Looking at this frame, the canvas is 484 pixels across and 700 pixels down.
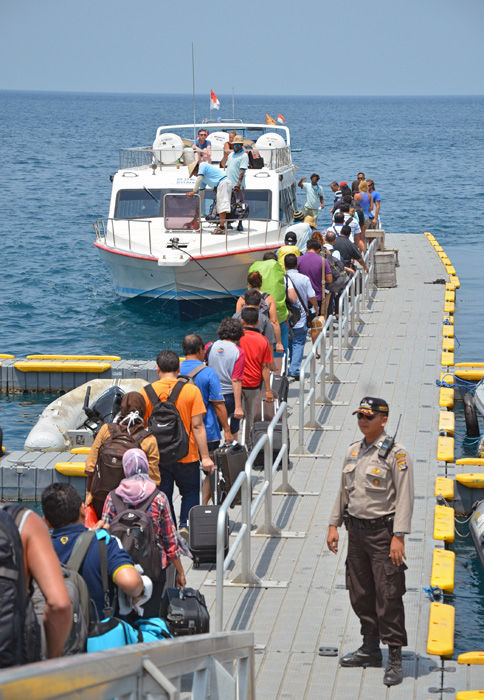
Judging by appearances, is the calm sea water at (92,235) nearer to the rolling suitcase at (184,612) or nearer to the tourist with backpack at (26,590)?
the rolling suitcase at (184,612)

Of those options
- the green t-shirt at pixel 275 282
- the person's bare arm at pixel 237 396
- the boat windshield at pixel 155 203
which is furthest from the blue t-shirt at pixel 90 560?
the boat windshield at pixel 155 203

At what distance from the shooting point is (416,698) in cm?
528

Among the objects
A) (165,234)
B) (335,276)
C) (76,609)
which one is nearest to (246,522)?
(76,609)

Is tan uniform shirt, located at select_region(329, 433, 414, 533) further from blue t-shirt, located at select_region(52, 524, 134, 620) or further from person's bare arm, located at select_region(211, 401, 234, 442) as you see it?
person's bare arm, located at select_region(211, 401, 234, 442)

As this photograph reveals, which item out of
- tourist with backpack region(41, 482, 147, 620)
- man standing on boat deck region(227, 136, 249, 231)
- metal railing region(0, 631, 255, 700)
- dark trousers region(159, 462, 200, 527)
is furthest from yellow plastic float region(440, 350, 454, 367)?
metal railing region(0, 631, 255, 700)

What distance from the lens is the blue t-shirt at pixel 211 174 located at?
1728cm

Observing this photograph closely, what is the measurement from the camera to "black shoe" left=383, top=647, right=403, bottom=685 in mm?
5383

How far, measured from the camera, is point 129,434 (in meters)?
5.80

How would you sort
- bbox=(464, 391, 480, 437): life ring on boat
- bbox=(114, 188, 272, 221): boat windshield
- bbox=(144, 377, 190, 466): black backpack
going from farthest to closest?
1. bbox=(114, 188, 272, 221): boat windshield
2. bbox=(464, 391, 480, 437): life ring on boat
3. bbox=(144, 377, 190, 466): black backpack

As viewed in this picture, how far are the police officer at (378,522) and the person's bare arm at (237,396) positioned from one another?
2.78 meters

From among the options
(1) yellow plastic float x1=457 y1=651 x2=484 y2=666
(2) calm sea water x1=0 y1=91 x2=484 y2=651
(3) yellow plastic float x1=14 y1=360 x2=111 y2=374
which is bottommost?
(2) calm sea water x1=0 y1=91 x2=484 y2=651

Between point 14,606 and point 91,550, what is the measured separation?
3.26 feet

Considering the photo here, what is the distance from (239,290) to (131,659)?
51.7 ft

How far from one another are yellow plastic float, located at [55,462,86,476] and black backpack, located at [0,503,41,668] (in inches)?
257
